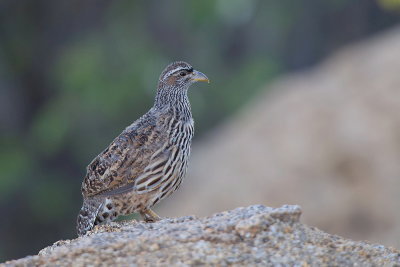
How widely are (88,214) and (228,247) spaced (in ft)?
8.67

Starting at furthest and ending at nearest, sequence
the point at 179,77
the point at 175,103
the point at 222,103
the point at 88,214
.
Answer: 1. the point at 222,103
2. the point at 179,77
3. the point at 175,103
4. the point at 88,214

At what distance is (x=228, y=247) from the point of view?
6918mm

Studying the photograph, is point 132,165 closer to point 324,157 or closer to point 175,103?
point 175,103

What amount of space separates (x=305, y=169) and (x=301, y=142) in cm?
72

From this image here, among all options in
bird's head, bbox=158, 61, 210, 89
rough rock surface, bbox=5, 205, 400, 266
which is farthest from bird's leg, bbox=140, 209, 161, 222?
rough rock surface, bbox=5, 205, 400, 266

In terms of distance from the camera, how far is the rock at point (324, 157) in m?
17.5

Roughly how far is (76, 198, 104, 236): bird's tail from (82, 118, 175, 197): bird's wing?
76mm

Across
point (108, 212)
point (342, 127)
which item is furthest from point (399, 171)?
point (108, 212)

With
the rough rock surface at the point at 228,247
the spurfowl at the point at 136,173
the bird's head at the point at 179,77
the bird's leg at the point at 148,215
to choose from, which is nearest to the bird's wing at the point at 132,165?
the spurfowl at the point at 136,173

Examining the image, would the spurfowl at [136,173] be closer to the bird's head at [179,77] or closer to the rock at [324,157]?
the bird's head at [179,77]

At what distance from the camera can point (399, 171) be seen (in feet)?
57.9

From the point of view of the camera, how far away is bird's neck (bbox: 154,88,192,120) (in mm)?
9984

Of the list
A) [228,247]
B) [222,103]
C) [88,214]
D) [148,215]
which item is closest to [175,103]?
[148,215]

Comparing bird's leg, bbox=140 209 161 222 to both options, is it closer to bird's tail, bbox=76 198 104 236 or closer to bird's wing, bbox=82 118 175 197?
bird's wing, bbox=82 118 175 197
